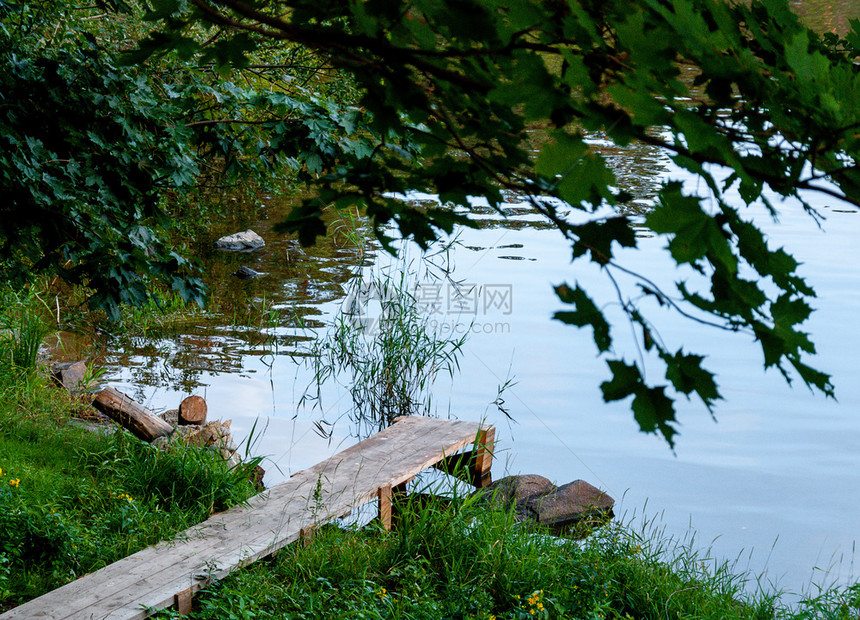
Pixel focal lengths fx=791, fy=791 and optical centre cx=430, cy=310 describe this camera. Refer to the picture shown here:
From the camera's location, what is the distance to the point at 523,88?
99 centimetres

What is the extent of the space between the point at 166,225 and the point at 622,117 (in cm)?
338

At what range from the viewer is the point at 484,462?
20.1 feet

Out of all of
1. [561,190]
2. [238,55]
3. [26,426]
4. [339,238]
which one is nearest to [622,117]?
[561,190]

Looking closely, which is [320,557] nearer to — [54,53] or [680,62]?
[54,53]

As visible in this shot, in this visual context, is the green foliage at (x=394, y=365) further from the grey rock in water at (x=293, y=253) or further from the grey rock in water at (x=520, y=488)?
the grey rock in water at (x=293, y=253)

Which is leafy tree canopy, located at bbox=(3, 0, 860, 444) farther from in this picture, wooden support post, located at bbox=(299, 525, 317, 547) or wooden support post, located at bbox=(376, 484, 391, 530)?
wooden support post, located at bbox=(376, 484, 391, 530)

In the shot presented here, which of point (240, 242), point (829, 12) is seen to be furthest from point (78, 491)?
point (829, 12)

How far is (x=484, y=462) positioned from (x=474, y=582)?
2.31 metres

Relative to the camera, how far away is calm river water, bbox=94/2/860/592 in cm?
582

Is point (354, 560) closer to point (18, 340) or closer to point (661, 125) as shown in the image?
point (661, 125)

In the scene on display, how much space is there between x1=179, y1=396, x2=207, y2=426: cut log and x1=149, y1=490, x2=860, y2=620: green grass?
2.10 metres

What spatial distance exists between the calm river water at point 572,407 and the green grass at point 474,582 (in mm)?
1178

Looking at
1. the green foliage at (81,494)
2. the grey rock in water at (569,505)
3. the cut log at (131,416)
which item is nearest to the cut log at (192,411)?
the cut log at (131,416)

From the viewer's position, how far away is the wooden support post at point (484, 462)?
5852 millimetres
